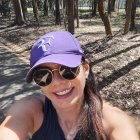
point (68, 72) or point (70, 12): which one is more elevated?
point (68, 72)

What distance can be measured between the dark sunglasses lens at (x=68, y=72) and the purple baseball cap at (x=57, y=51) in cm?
3

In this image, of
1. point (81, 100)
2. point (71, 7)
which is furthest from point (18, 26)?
point (81, 100)

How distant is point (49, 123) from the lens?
6.64 ft

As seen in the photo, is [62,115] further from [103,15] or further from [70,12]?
[103,15]

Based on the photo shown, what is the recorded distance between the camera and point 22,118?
76.9 inches

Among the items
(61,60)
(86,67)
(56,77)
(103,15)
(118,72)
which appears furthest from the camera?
(103,15)

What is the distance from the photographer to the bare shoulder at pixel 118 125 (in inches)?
71.7

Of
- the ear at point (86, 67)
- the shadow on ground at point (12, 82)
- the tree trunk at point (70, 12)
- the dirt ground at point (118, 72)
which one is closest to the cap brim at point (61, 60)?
the ear at point (86, 67)

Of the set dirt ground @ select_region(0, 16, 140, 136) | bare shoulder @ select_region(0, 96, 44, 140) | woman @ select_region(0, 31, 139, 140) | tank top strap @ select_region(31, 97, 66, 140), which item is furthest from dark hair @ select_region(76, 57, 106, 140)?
dirt ground @ select_region(0, 16, 140, 136)

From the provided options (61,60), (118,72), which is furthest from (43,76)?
(118,72)

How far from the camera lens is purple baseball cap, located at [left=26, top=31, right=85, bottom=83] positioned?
1.86 meters

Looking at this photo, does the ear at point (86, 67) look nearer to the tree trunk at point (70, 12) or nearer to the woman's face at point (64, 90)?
the woman's face at point (64, 90)

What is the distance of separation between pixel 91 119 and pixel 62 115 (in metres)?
0.17

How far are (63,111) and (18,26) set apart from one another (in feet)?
74.2
